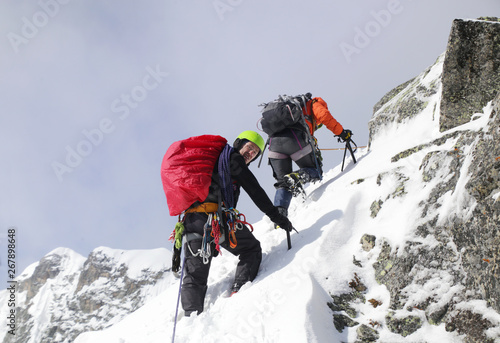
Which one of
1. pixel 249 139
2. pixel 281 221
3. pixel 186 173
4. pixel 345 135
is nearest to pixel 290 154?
pixel 345 135

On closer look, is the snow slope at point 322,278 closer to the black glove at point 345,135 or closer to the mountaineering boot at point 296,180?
the mountaineering boot at point 296,180

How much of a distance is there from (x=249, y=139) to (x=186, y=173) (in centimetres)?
122

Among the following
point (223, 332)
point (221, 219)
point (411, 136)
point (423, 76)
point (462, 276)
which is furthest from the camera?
point (423, 76)

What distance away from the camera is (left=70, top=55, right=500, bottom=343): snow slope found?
3012mm

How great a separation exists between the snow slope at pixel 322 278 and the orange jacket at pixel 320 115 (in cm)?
113

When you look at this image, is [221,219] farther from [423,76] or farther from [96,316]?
[96,316]

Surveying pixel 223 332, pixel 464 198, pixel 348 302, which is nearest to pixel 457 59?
pixel 464 198

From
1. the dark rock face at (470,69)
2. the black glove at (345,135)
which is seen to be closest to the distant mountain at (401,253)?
the dark rock face at (470,69)

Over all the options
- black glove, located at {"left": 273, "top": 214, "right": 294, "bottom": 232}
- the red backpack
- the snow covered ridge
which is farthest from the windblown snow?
the snow covered ridge

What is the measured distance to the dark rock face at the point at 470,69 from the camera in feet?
13.6

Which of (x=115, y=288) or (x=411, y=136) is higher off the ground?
(x=411, y=136)

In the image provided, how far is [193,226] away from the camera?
4.41m

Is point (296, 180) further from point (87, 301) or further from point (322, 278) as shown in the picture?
point (87, 301)

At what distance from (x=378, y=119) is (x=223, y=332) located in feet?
18.9
